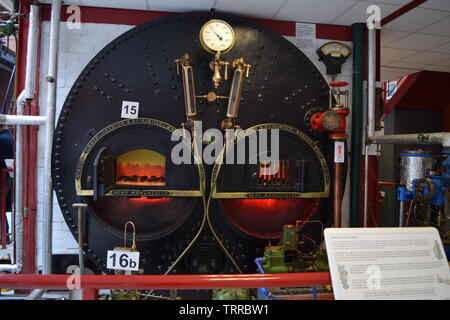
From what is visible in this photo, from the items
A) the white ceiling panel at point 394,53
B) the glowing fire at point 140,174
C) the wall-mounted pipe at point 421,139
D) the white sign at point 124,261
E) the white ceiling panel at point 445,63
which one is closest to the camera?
the white sign at point 124,261

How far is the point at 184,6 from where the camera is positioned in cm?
309

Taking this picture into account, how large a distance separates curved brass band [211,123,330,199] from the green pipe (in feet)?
1.41

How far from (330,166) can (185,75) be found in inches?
74.5

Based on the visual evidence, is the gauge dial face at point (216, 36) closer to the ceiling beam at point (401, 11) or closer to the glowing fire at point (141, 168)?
the glowing fire at point (141, 168)

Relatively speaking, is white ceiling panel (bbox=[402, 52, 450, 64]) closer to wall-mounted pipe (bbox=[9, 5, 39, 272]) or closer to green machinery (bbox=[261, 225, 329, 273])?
green machinery (bbox=[261, 225, 329, 273])

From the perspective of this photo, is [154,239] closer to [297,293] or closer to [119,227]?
[119,227]

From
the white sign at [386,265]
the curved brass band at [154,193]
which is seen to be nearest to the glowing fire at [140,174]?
the curved brass band at [154,193]

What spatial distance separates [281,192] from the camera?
3102 millimetres

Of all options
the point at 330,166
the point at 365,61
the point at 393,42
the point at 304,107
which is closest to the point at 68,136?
the point at 304,107

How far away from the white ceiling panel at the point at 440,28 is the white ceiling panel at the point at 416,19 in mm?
98

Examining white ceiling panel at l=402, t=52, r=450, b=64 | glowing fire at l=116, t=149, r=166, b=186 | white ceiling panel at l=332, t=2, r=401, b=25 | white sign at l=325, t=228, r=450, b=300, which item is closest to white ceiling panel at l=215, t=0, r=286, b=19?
white ceiling panel at l=332, t=2, r=401, b=25

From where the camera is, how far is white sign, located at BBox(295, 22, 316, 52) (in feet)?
11.2

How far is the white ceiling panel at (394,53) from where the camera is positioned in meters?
4.40
